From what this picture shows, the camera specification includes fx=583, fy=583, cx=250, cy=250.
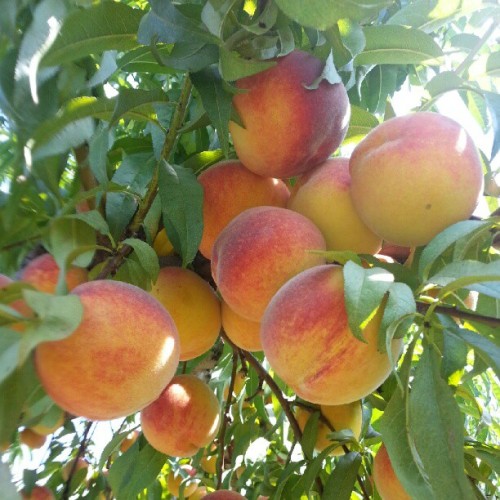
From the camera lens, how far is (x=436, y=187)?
0.87 meters

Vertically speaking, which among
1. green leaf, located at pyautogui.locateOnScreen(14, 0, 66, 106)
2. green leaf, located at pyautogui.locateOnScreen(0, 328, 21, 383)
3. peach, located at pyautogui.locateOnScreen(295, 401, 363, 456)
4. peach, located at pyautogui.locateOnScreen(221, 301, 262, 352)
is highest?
green leaf, located at pyautogui.locateOnScreen(14, 0, 66, 106)

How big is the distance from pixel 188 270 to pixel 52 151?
1.62 feet

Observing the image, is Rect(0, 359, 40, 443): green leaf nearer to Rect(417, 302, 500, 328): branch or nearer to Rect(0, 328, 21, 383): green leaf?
Rect(0, 328, 21, 383): green leaf

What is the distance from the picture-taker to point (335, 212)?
3.26 feet

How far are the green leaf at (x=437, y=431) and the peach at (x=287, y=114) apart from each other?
16.8 inches

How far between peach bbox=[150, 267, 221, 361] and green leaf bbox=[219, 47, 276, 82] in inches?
16.3

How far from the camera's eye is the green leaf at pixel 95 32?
0.78m

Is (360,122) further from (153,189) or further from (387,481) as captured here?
(387,481)

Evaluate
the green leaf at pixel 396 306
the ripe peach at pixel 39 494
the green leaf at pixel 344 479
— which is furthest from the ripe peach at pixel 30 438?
the green leaf at pixel 396 306

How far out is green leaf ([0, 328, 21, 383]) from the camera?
0.52 metres

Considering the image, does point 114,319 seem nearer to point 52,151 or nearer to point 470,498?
point 52,151

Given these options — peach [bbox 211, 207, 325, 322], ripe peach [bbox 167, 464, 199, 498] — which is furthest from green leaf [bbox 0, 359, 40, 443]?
ripe peach [bbox 167, 464, 199, 498]

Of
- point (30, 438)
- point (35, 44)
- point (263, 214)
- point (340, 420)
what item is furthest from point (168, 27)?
point (30, 438)

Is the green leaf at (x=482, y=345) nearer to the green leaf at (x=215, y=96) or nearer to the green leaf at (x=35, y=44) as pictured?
the green leaf at (x=215, y=96)
